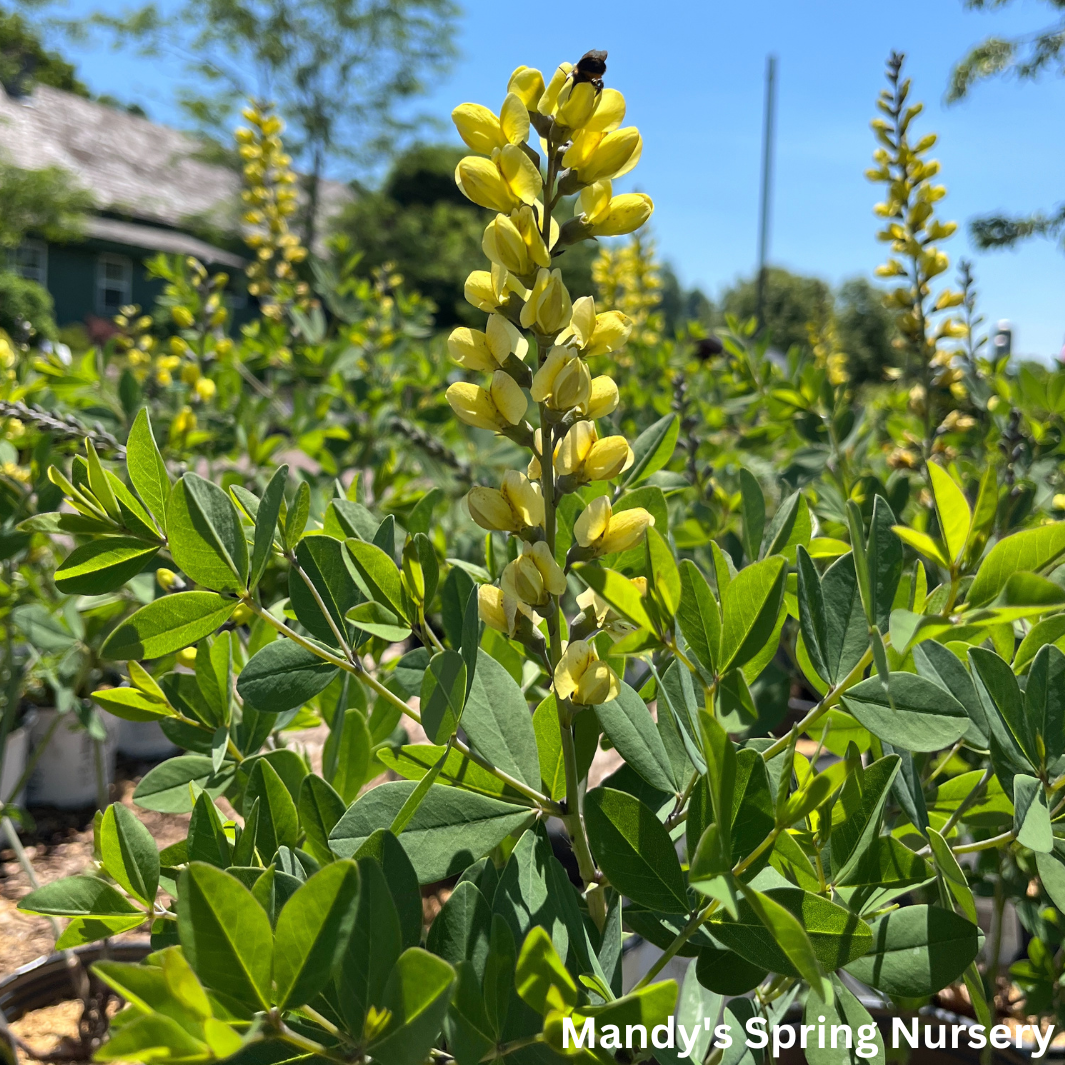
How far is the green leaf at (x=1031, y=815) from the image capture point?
1.80 feet

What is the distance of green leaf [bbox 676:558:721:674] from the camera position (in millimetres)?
604

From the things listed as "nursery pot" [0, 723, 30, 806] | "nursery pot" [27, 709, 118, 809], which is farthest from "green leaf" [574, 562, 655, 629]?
"nursery pot" [27, 709, 118, 809]

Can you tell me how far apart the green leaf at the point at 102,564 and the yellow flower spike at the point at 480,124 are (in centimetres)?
42

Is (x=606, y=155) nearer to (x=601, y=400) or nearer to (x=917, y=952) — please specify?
(x=601, y=400)

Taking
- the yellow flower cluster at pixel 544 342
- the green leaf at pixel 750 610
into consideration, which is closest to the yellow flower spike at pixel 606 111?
the yellow flower cluster at pixel 544 342

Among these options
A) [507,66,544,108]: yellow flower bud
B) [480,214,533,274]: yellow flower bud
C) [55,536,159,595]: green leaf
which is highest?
[507,66,544,108]: yellow flower bud

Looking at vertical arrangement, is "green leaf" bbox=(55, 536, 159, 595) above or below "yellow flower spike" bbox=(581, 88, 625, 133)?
below

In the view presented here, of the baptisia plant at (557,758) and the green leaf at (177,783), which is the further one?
the green leaf at (177,783)

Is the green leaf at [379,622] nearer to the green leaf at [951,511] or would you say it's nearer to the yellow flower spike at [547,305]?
the yellow flower spike at [547,305]

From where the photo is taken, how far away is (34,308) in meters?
17.0

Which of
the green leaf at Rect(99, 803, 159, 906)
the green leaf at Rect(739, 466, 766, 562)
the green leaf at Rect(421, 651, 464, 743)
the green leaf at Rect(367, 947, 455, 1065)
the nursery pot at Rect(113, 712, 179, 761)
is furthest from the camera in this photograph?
the nursery pot at Rect(113, 712, 179, 761)

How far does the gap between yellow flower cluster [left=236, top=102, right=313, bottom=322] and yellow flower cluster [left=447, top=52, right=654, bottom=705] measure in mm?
2426

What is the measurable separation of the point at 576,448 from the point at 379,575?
189 millimetres

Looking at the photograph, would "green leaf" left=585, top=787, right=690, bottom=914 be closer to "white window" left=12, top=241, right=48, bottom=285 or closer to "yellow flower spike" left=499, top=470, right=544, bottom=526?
"yellow flower spike" left=499, top=470, right=544, bottom=526
